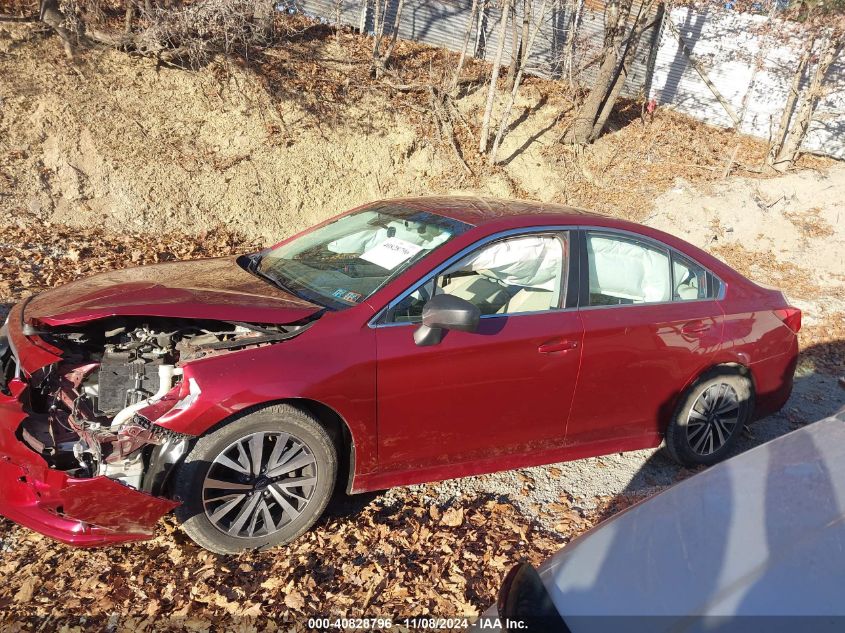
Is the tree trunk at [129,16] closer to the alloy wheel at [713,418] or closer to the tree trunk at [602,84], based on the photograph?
the tree trunk at [602,84]

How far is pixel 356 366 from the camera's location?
129 inches

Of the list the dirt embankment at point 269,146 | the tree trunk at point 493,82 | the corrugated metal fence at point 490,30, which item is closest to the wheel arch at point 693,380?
the dirt embankment at point 269,146

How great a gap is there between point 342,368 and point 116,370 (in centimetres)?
113

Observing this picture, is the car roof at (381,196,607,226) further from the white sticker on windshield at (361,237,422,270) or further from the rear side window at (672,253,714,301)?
the rear side window at (672,253,714,301)

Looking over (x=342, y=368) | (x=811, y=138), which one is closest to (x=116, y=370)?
(x=342, y=368)

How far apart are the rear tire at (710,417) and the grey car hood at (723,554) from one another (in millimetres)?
2034

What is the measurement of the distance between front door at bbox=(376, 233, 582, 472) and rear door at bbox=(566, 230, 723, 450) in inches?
6.0

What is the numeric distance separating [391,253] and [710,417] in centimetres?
249

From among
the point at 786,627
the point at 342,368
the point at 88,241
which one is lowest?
the point at 88,241

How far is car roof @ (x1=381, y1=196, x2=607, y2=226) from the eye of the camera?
4020mm

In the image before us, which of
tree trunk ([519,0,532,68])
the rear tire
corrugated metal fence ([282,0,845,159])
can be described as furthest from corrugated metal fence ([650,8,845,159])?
the rear tire

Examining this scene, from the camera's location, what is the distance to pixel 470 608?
10.4ft

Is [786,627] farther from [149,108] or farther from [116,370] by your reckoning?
[149,108]

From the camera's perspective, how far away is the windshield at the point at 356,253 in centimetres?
369
